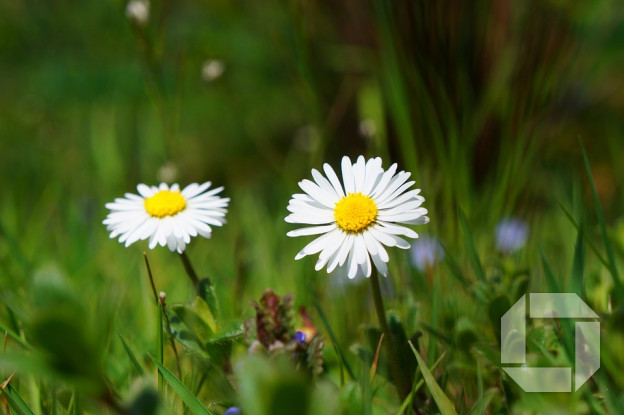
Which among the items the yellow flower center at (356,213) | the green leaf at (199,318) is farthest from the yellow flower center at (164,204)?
the yellow flower center at (356,213)

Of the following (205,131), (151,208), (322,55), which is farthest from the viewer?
(205,131)

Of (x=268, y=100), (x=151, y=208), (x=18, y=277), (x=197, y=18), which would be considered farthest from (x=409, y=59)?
(x=197, y=18)

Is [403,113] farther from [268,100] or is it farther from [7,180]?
[7,180]

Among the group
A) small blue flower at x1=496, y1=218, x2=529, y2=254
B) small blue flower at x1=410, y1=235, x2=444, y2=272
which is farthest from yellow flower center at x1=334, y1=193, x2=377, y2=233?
small blue flower at x1=496, y1=218, x2=529, y2=254

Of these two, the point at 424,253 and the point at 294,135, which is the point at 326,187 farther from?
the point at 294,135

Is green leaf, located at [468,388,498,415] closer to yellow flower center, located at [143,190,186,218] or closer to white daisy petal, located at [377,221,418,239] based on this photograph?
white daisy petal, located at [377,221,418,239]

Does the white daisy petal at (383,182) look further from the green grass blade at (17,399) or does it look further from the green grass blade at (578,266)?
the green grass blade at (17,399)

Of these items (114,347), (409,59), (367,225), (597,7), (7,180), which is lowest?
(114,347)
